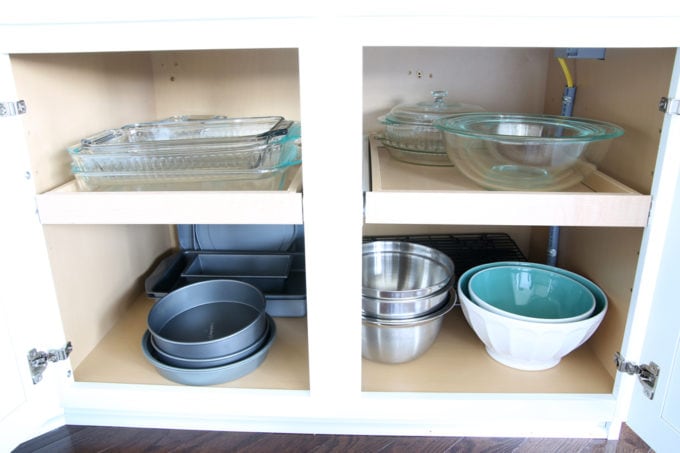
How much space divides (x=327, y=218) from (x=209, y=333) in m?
0.40

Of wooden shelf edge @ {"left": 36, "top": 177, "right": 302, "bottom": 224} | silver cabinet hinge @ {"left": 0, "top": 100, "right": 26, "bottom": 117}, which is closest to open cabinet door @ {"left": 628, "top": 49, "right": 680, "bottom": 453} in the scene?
wooden shelf edge @ {"left": 36, "top": 177, "right": 302, "bottom": 224}

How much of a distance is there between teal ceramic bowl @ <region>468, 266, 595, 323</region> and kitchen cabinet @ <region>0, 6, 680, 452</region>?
0.06 metres

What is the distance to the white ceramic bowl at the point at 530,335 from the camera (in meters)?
0.79

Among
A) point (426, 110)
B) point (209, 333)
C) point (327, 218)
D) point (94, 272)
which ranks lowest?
point (209, 333)

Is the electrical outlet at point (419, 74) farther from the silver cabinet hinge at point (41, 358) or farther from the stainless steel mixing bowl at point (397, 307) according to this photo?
the silver cabinet hinge at point (41, 358)

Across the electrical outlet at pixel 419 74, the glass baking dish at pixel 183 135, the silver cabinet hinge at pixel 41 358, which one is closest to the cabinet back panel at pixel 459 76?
the electrical outlet at pixel 419 74

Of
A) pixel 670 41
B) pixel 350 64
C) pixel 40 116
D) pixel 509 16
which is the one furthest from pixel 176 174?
pixel 670 41

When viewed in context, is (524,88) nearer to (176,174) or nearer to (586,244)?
(586,244)

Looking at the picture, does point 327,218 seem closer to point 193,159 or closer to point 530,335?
point 193,159

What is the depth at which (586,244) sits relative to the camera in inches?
37.8

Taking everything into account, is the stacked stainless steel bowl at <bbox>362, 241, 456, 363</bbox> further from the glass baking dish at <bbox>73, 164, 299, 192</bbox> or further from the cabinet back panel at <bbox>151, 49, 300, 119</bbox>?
the cabinet back panel at <bbox>151, 49, 300, 119</bbox>

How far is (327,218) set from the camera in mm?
690

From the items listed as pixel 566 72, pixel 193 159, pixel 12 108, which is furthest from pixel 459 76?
pixel 12 108

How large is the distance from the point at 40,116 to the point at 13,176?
0.11 m
